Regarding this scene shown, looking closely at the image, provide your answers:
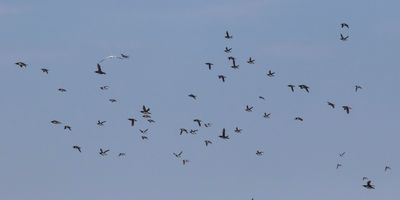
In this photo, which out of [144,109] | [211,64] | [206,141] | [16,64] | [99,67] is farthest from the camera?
[206,141]

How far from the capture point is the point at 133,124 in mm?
117625

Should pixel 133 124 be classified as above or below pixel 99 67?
below

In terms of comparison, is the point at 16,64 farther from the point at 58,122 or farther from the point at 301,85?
the point at 301,85

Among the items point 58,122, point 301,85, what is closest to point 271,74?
point 301,85

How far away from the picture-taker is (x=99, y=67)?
110812 millimetres

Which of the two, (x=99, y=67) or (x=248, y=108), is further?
(x=248, y=108)

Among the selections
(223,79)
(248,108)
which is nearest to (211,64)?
(223,79)

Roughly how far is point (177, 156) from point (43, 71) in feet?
69.3

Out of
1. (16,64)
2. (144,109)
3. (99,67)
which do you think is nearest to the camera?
(144,109)

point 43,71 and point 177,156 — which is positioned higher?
point 43,71

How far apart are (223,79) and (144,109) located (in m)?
39.0

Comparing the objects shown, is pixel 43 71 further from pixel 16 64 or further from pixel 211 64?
pixel 211 64

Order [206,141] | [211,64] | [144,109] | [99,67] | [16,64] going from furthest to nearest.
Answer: [206,141]
[211,64]
[16,64]
[99,67]
[144,109]

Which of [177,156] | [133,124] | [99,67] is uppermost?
[99,67]
